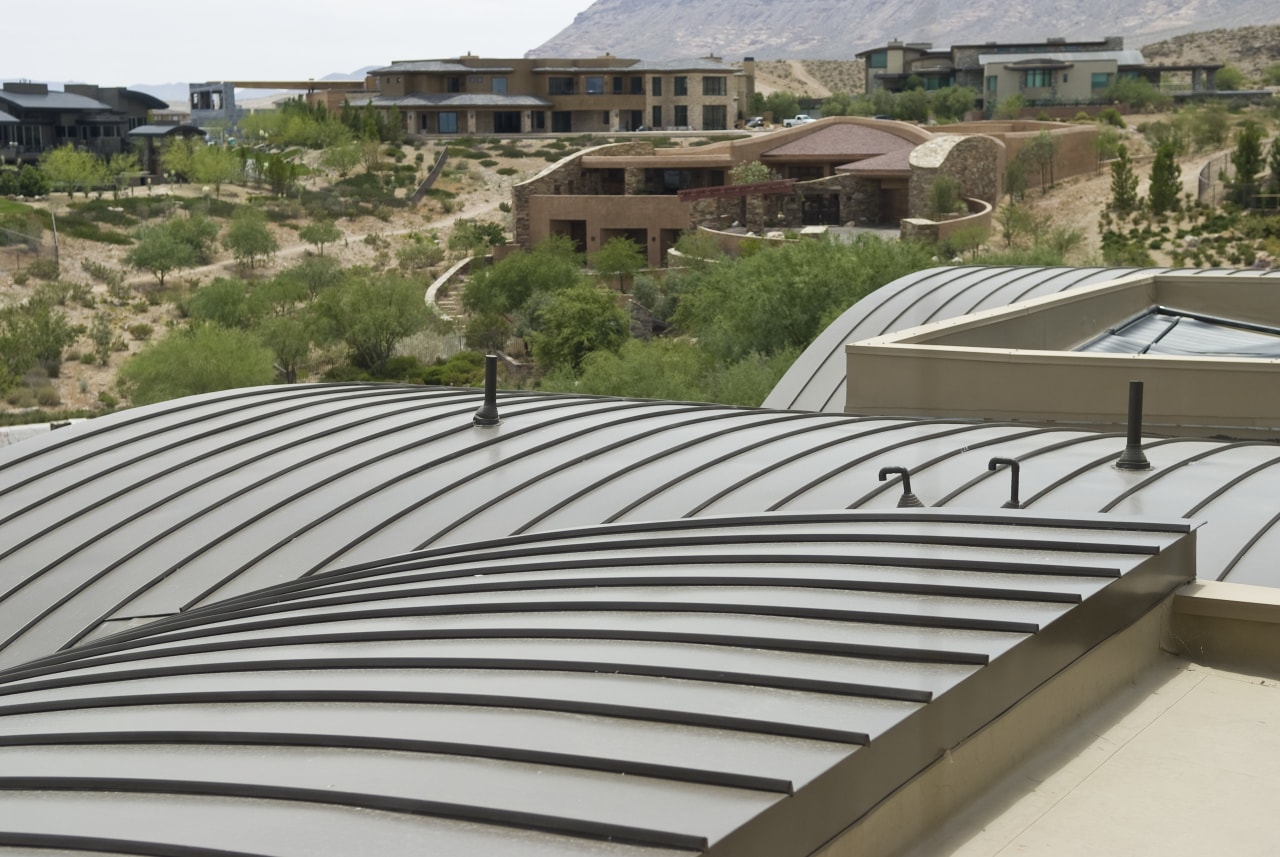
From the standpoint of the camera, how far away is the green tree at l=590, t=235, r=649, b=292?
59438 millimetres

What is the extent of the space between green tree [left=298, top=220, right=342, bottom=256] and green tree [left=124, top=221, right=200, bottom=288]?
6.09m

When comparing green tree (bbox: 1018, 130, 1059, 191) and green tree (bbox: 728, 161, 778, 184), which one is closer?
green tree (bbox: 1018, 130, 1059, 191)

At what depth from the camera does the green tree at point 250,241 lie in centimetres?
6481

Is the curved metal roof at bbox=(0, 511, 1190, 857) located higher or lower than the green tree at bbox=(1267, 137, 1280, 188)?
lower

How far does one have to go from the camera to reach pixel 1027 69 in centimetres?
9862

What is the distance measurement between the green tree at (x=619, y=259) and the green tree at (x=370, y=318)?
934cm

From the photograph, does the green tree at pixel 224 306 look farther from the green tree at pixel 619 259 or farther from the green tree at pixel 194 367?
the green tree at pixel 619 259

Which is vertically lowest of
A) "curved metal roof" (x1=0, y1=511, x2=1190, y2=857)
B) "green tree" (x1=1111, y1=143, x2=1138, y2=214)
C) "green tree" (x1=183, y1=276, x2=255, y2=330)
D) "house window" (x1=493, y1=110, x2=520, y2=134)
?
"green tree" (x1=183, y1=276, x2=255, y2=330)

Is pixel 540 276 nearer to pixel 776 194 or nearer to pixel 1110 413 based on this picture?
pixel 776 194

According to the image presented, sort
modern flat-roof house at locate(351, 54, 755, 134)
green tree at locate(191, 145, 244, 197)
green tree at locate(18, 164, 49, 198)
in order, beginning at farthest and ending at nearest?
1. modern flat-roof house at locate(351, 54, 755, 134)
2. green tree at locate(191, 145, 244, 197)
3. green tree at locate(18, 164, 49, 198)

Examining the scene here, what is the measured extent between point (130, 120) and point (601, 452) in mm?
107239

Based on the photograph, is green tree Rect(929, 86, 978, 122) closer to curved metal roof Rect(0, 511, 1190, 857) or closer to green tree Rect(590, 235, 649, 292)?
green tree Rect(590, 235, 649, 292)

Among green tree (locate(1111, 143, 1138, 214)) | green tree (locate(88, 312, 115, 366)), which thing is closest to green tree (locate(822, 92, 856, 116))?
green tree (locate(1111, 143, 1138, 214))

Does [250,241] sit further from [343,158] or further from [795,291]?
[795,291]
